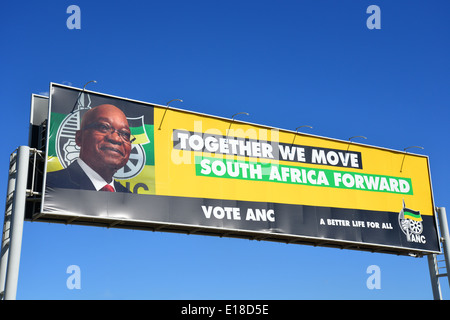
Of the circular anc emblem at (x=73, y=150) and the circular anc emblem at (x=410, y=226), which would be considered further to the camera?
the circular anc emblem at (x=410, y=226)

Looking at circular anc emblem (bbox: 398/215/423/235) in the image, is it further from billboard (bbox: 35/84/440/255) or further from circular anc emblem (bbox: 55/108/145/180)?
circular anc emblem (bbox: 55/108/145/180)

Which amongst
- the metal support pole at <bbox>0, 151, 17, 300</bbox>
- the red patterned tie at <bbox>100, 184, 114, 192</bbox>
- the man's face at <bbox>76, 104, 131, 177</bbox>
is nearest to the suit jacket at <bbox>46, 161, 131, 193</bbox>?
the red patterned tie at <bbox>100, 184, 114, 192</bbox>

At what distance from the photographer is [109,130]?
1852 centimetres

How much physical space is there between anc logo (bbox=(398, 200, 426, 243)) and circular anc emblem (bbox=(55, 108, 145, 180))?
381 inches

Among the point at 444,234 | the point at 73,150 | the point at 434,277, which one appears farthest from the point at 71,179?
the point at 444,234

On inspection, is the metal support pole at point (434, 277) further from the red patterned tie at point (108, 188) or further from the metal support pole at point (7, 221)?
the metal support pole at point (7, 221)

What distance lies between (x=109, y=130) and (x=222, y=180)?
3799 millimetres

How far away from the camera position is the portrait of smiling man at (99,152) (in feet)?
57.3

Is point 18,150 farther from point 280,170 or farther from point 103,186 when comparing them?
point 280,170

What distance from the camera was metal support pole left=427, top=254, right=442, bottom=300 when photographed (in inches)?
889

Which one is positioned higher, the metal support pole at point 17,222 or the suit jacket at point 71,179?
the suit jacket at point 71,179

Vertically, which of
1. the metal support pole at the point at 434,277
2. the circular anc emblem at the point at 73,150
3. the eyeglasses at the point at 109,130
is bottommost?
the metal support pole at the point at 434,277

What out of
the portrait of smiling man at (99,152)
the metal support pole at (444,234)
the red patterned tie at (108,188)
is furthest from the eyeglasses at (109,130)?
the metal support pole at (444,234)
